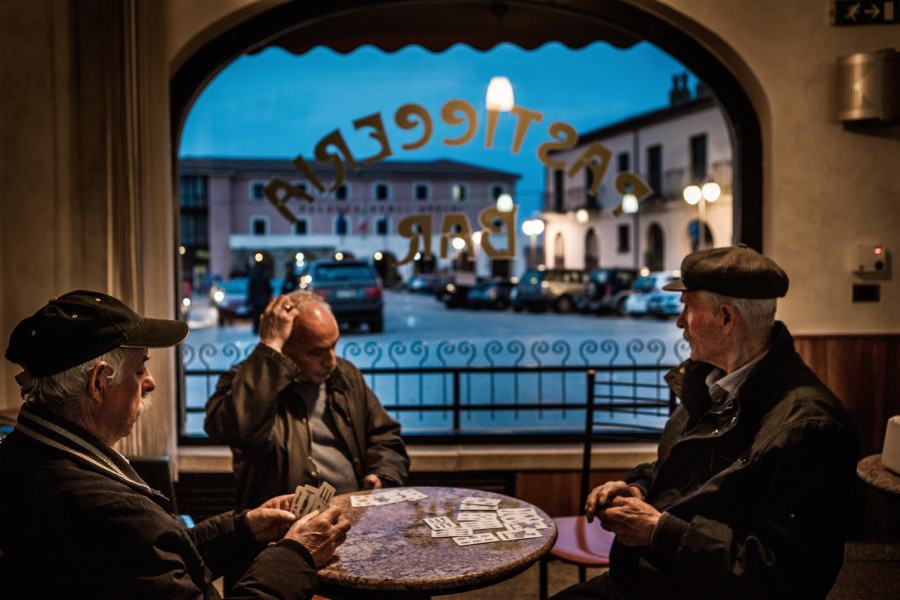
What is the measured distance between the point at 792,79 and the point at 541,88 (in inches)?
56.8

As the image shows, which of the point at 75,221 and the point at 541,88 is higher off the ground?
the point at 541,88

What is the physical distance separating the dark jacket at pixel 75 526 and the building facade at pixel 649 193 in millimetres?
3576

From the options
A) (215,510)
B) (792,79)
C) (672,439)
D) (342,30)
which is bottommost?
(215,510)

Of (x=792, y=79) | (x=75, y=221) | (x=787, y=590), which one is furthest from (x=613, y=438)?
(x=75, y=221)

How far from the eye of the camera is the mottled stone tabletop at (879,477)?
234cm

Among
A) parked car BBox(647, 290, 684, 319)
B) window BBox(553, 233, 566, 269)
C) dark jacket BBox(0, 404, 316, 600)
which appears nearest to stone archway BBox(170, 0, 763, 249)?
dark jacket BBox(0, 404, 316, 600)

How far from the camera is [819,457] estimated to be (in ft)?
5.98

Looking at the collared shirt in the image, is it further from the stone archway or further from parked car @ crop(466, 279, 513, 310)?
parked car @ crop(466, 279, 513, 310)

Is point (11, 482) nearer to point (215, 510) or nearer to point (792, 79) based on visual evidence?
point (215, 510)

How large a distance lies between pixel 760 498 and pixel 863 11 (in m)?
3.10

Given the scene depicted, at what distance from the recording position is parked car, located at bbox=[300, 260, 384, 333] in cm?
563

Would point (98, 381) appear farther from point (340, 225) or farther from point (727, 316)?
point (340, 225)

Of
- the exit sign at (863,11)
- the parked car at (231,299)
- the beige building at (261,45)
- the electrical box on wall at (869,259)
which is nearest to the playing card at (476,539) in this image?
the beige building at (261,45)

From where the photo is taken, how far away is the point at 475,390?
7.55 meters
